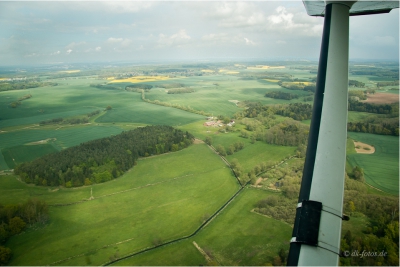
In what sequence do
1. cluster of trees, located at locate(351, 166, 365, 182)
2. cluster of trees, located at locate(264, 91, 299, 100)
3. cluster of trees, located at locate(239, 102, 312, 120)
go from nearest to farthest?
1. cluster of trees, located at locate(351, 166, 365, 182)
2. cluster of trees, located at locate(239, 102, 312, 120)
3. cluster of trees, located at locate(264, 91, 299, 100)

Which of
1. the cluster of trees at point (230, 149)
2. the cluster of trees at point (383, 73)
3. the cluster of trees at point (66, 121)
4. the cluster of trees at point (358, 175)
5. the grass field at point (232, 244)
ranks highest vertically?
the cluster of trees at point (383, 73)

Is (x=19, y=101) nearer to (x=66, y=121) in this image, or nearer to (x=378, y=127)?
(x=66, y=121)

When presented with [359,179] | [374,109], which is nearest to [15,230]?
[359,179]

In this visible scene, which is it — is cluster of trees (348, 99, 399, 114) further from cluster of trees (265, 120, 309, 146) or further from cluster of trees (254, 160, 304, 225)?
cluster of trees (254, 160, 304, 225)

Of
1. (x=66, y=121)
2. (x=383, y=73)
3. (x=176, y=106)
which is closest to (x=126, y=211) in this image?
(x=66, y=121)

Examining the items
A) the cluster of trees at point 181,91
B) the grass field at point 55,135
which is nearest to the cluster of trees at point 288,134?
the grass field at point 55,135

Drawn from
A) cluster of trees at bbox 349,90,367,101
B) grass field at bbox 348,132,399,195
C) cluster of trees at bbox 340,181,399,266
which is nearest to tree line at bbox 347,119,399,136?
grass field at bbox 348,132,399,195

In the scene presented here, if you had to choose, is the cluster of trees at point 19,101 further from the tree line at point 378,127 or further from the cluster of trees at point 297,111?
the tree line at point 378,127
